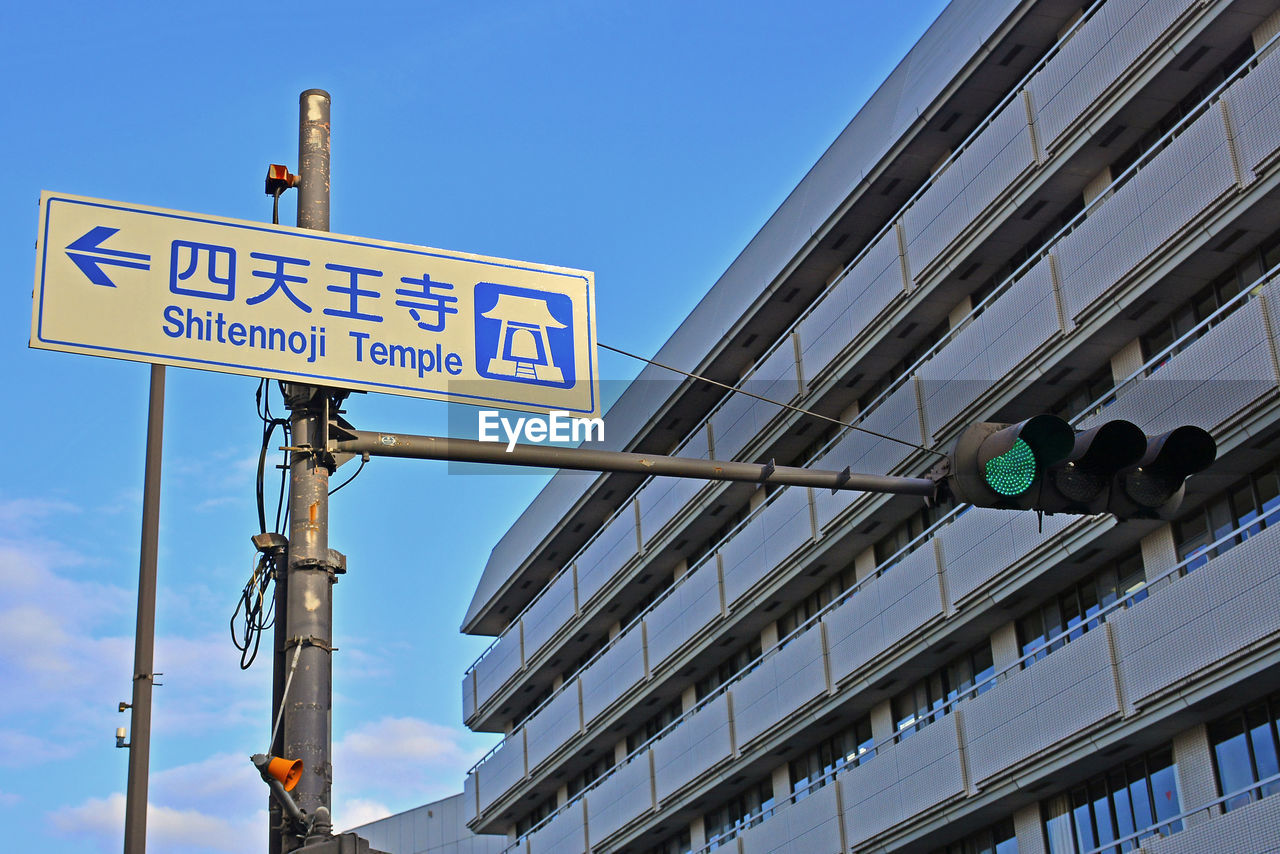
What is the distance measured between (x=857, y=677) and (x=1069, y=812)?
215 inches

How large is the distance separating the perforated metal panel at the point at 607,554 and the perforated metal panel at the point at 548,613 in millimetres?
896

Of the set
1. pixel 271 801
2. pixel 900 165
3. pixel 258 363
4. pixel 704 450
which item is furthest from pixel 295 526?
pixel 704 450

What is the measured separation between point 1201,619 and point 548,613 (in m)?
25.7

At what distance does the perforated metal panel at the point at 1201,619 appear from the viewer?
2016 cm

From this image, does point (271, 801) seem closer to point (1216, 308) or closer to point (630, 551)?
point (1216, 308)

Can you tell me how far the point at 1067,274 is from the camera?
81.3 ft

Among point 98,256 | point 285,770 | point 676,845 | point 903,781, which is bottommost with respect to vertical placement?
point 285,770

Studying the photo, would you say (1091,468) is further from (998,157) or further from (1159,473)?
(998,157)

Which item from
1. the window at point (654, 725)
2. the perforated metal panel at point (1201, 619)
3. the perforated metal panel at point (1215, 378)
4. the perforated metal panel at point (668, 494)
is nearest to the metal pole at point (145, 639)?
the perforated metal panel at point (1201, 619)

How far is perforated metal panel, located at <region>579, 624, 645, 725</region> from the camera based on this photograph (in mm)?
38875

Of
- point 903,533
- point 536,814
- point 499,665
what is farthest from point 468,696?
point 903,533

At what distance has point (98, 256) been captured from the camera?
26.1 feet

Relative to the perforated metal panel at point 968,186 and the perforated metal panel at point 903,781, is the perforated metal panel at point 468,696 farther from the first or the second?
the perforated metal panel at point 968,186

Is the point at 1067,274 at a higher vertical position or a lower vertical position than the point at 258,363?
higher
